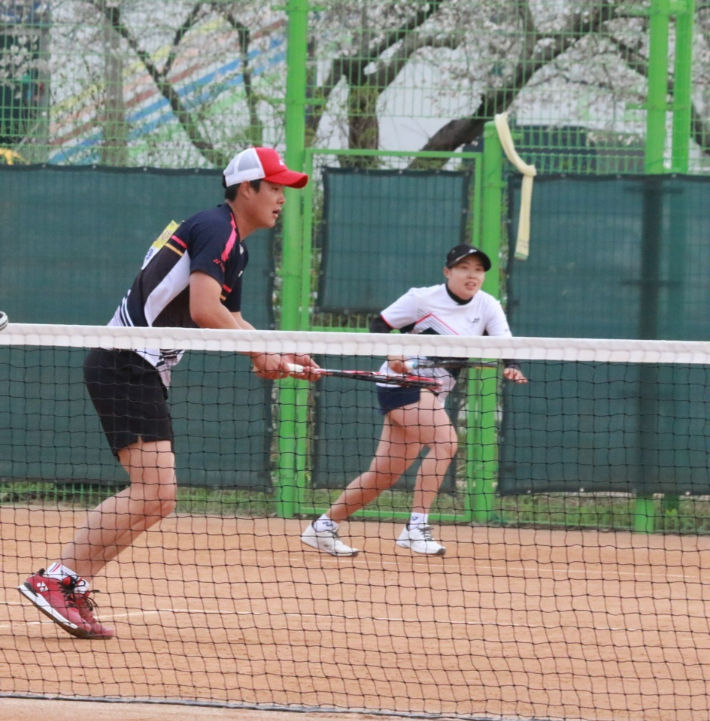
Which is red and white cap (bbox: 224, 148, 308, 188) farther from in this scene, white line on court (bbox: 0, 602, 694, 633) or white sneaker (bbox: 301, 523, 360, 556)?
white sneaker (bbox: 301, 523, 360, 556)

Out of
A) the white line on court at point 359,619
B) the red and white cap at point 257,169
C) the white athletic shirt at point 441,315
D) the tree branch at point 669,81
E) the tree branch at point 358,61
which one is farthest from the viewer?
the tree branch at point 669,81

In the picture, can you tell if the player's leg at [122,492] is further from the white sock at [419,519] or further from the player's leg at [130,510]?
the white sock at [419,519]

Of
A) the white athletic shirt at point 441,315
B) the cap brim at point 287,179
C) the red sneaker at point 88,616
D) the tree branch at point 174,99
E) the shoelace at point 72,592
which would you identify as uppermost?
the tree branch at point 174,99

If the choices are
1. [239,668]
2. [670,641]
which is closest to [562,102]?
[670,641]

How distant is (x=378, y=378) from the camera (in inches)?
234

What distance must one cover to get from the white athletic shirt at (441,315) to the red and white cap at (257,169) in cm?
236

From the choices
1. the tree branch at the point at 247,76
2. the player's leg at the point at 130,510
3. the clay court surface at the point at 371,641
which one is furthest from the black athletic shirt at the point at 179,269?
the tree branch at the point at 247,76

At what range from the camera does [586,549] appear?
27.0ft

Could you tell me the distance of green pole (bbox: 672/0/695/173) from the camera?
8867mm

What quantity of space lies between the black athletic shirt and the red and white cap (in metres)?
0.13

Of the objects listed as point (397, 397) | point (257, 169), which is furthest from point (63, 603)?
point (397, 397)

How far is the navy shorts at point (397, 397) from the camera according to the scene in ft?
24.0

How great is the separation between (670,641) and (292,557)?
2.61m

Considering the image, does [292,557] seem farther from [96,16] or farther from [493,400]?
[96,16]
